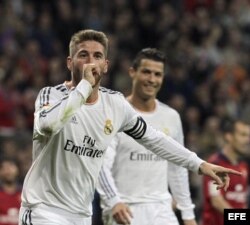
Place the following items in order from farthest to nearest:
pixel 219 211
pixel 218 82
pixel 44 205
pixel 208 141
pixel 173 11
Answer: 1. pixel 173 11
2. pixel 218 82
3. pixel 208 141
4. pixel 219 211
5. pixel 44 205

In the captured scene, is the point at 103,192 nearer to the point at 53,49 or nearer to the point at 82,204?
the point at 82,204

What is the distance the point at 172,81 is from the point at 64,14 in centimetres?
225

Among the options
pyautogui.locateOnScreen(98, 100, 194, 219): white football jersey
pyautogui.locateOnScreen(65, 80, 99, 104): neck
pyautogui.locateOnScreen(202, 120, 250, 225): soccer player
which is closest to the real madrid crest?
pyautogui.locateOnScreen(65, 80, 99, 104): neck

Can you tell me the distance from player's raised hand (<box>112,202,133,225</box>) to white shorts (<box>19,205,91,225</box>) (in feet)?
3.61

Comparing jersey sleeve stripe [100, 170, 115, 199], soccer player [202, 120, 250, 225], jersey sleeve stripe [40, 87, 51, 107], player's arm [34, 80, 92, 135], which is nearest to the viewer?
player's arm [34, 80, 92, 135]

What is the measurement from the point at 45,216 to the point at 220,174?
1172 mm

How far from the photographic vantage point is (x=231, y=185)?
9328 mm

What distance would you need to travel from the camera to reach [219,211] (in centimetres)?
913

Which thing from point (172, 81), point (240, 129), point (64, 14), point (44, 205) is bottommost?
point (44, 205)

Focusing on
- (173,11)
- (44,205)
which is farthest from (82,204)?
(173,11)

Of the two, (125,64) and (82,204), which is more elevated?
(125,64)

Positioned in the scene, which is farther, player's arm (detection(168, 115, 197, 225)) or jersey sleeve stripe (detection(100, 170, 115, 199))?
player's arm (detection(168, 115, 197, 225))

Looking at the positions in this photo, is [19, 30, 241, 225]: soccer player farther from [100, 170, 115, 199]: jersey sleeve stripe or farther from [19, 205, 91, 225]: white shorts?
[100, 170, 115, 199]: jersey sleeve stripe

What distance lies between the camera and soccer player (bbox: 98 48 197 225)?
778cm
